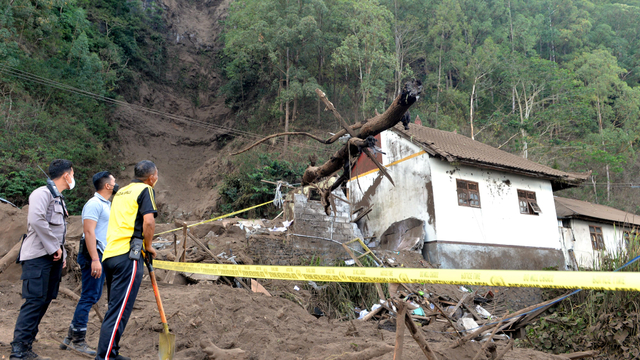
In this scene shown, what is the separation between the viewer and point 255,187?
68.5 feet

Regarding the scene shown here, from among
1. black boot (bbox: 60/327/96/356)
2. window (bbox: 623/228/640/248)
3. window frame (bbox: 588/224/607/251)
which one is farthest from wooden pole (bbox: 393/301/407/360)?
window frame (bbox: 588/224/607/251)

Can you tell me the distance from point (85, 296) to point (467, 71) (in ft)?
121

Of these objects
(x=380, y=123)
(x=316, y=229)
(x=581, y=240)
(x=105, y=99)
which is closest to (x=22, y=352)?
A: (x=380, y=123)

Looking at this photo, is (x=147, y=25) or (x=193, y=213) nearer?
(x=193, y=213)

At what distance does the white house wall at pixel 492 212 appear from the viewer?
13.7 m

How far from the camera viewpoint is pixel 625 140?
3219cm

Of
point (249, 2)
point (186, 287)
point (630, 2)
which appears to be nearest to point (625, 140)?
point (630, 2)

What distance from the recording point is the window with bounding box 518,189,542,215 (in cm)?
1539

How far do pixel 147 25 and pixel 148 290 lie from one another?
33373 millimetres

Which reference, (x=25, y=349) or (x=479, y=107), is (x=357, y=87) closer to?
(x=479, y=107)

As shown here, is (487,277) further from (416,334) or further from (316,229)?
(316,229)

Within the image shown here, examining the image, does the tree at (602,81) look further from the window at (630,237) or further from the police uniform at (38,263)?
the police uniform at (38,263)

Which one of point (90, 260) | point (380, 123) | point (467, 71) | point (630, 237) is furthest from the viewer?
point (467, 71)

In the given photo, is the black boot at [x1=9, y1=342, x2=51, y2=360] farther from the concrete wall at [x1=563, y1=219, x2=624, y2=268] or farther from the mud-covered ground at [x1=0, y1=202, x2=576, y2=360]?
the concrete wall at [x1=563, y1=219, x2=624, y2=268]
